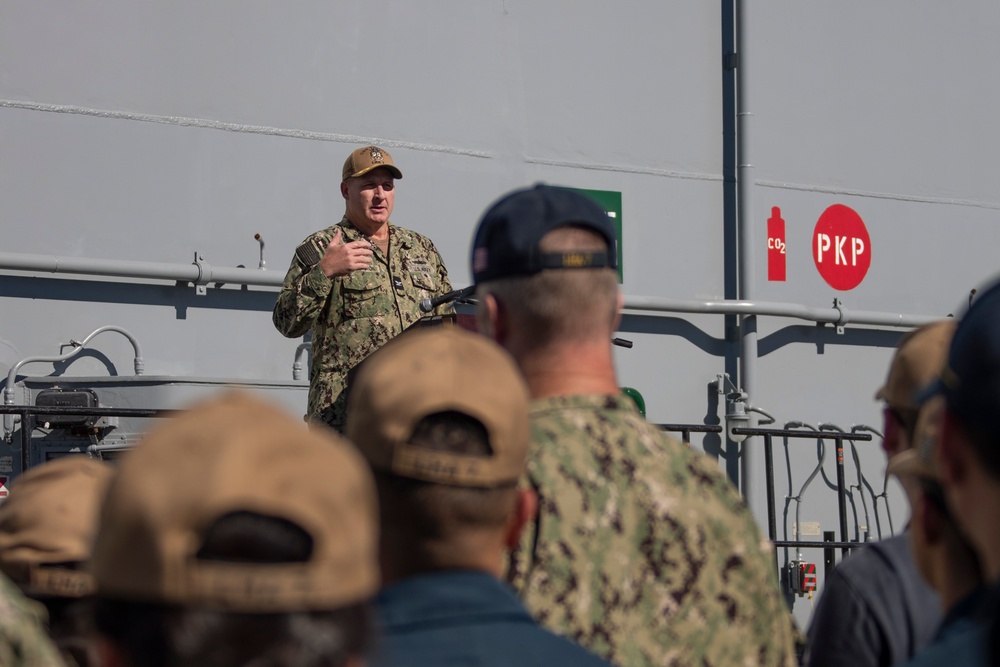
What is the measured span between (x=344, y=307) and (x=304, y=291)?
0.73ft

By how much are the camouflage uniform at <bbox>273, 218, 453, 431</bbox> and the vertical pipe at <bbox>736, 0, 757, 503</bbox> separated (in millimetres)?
2970

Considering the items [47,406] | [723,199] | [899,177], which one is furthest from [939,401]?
[899,177]

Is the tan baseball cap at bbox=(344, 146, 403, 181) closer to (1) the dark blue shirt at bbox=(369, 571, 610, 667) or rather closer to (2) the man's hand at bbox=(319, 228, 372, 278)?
(2) the man's hand at bbox=(319, 228, 372, 278)

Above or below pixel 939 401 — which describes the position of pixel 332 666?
below

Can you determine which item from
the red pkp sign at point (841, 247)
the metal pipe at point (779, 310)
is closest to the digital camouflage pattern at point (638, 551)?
the metal pipe at point (779, 310)

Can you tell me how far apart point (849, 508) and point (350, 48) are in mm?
4073

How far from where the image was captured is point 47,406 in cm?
553

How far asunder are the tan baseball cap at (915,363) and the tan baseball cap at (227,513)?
1.34m

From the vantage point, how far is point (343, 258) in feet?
15.3

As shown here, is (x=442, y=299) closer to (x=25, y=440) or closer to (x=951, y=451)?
(x=25, y=440)

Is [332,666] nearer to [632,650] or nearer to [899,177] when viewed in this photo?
[632,650]

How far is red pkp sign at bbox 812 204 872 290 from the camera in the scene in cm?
796

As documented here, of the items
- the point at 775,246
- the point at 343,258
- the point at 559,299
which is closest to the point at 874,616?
the point at 559,299

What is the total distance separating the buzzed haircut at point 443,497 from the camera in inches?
53.7
